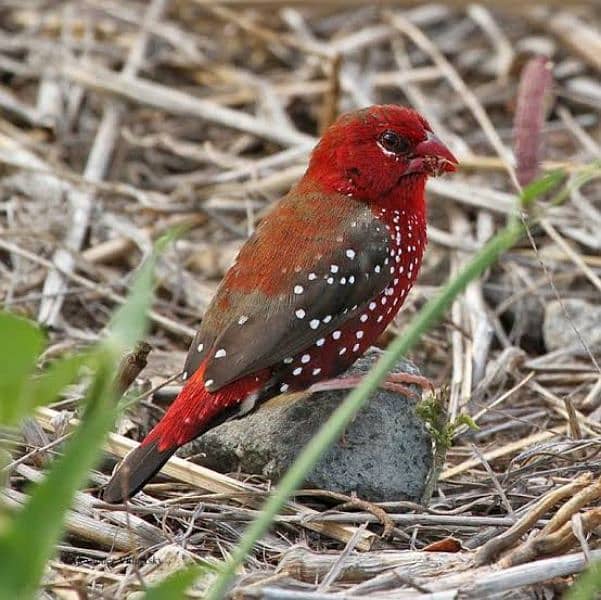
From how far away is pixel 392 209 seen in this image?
4.01 metres

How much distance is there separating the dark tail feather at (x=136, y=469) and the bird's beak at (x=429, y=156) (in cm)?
123

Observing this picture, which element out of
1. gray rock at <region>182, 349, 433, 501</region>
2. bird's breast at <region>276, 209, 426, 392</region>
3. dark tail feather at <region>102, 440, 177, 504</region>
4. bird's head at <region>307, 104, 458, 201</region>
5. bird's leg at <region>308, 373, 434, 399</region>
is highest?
bird's head at <region>307, 104, 458, 201</region>

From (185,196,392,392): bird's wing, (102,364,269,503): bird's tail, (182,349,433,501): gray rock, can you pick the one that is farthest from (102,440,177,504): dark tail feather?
(182,349,433,501): gray rock

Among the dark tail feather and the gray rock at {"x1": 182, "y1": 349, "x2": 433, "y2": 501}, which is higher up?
the gray rock at {"x1": 182, "y1": 349, "x2": 433, "y2": 501}

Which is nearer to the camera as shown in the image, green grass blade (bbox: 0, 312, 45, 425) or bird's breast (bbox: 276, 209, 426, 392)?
green grass blade (bbox: 0, 312, 45, 425)

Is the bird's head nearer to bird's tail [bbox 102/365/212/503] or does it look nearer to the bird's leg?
the bird's leg

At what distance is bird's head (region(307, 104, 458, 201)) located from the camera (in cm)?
402

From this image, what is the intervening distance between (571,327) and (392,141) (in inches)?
46.6

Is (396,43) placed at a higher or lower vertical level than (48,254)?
higher

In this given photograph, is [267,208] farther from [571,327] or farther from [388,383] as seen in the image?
[388,383]

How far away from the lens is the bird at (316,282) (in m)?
3.57

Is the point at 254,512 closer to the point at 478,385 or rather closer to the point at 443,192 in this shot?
the point at 478,385

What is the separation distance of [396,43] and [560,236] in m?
1.87

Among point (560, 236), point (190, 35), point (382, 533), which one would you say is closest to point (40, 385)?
point (382, 533)
